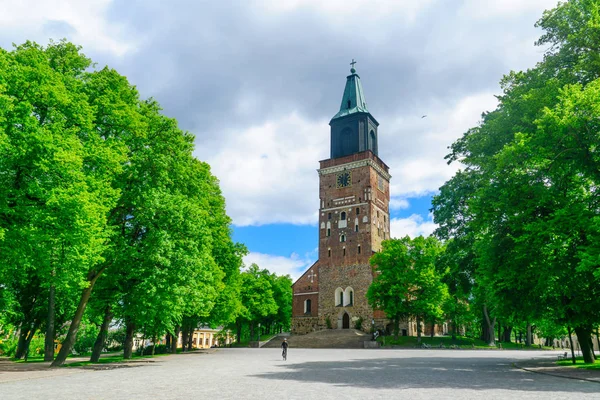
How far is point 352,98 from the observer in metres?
69.6

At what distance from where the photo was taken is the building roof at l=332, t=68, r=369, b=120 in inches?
2665

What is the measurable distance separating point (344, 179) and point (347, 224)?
702cm

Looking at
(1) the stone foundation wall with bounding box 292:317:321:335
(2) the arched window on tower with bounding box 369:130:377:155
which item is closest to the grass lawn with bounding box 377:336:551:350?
(1) the stone foundation wall with bounding box 292:317:321:335

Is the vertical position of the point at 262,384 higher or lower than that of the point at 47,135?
lower

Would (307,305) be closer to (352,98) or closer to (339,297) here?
(339,297)

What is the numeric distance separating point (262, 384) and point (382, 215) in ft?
184

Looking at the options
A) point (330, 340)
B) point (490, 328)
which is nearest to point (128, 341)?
point (330, 340)

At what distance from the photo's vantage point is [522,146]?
16.7 m

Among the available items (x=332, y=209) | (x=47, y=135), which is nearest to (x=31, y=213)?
(x=47, y=135)

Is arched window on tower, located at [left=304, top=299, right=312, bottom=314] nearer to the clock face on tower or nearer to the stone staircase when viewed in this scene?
the stone staircase

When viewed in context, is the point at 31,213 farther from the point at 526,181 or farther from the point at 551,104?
the point at 551,104

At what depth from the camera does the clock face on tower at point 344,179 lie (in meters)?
66.6

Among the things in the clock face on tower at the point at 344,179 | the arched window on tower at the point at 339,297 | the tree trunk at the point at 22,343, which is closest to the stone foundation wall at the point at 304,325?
the arched window on tower at the point at 339,297

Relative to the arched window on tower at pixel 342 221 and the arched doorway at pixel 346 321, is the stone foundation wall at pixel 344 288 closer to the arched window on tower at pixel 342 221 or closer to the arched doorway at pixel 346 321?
the arched doorway at pixel 346 321
